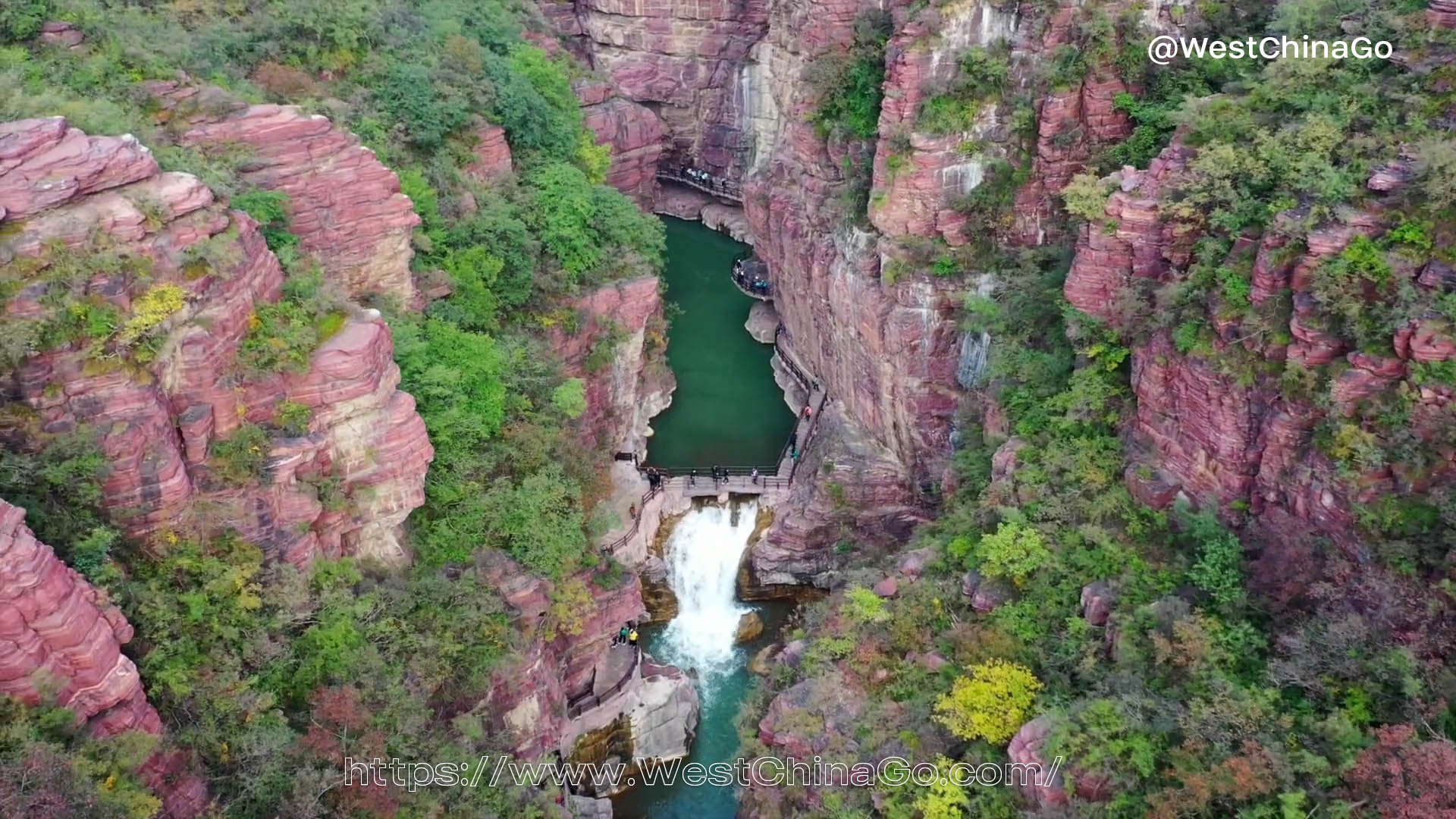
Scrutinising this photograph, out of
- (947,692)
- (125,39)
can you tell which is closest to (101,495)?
(125,39)

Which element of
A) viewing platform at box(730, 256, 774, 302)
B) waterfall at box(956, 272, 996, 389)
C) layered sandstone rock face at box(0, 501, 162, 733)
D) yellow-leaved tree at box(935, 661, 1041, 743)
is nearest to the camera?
layered sandstone rock face at box(0, 501, 162, 733)

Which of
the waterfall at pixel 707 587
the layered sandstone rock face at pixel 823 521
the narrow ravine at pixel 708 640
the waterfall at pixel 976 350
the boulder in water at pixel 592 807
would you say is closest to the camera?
the boulder in water at pixel 592 807

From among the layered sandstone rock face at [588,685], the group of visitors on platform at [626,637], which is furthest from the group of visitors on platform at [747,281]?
the layered sandstone rock face at [588,685]

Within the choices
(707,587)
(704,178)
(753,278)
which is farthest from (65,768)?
(704,178)

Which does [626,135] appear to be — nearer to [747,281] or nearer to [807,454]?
[747,281]

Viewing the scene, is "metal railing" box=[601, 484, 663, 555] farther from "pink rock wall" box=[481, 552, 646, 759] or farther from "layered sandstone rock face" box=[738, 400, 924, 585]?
"layered sandstone rock face" box=[738, 400, 924, 585]

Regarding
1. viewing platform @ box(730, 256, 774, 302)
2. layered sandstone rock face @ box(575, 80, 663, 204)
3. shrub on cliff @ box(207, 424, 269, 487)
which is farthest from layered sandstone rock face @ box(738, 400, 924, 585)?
layered sandstone rock face @ box(575, 80, 663, 204)

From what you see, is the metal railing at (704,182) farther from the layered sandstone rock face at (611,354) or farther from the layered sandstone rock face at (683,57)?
the layered sandstone rock face at (611,354)
